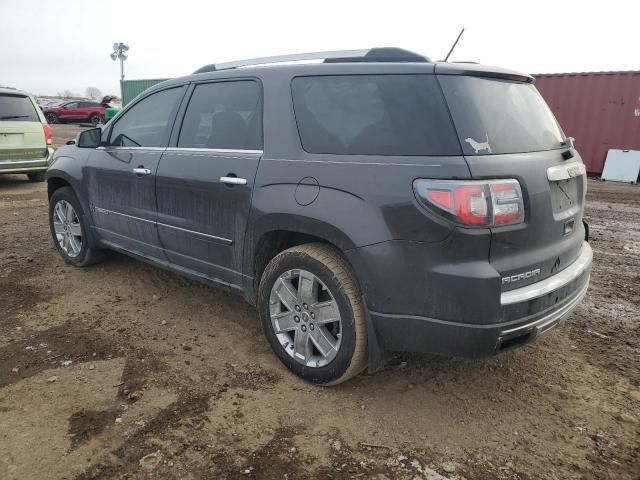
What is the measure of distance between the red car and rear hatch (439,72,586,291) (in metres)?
31.9

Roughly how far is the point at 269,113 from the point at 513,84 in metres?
1.41

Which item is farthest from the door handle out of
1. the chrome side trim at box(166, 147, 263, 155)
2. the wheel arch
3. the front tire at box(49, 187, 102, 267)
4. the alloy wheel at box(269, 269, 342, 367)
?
the front tire at box(49, 187, 102, 267)

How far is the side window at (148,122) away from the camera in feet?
12.2

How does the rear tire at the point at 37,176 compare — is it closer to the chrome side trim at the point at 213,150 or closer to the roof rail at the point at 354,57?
the chrome side trim at the point at 213,150

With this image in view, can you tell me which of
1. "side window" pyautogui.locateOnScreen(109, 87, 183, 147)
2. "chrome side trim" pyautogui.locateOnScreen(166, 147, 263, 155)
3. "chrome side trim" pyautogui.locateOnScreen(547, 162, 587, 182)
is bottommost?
"chrome side trim" pyautogui.locateOnScreen(547, 162, 587, 182)

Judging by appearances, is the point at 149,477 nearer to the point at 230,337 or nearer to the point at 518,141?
the point at 230,337

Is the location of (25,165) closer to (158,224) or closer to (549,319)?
(158,224)

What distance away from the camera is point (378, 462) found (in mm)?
2229

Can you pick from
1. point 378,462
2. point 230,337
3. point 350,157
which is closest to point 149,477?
point 378,462

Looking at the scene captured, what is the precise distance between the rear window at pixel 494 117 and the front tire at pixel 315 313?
911 millimetres

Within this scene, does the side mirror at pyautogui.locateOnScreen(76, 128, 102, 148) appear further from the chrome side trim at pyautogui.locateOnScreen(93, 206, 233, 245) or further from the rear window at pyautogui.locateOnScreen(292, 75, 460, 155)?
the rear window at pyautogui.locateOnScreen(292, 75, 460, 155)

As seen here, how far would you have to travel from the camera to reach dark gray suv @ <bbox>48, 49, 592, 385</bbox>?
225 cm

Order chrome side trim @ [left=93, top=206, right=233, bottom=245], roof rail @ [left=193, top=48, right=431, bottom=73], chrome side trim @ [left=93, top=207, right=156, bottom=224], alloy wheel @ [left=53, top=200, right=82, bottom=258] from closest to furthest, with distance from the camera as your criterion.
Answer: roof rail @ [left=193, top=48, right=431, bottom=73], chrome side trim @ [left=93, top=206, right=233, bottom=245], chrome side trim @ [left=93, top=207, right=156, bottom=224], alloy wheel @ [left=53, top=200, right=82, bottom=258]

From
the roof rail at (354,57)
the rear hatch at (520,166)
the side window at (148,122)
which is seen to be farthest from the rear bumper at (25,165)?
the rear hatch at (520,166)
